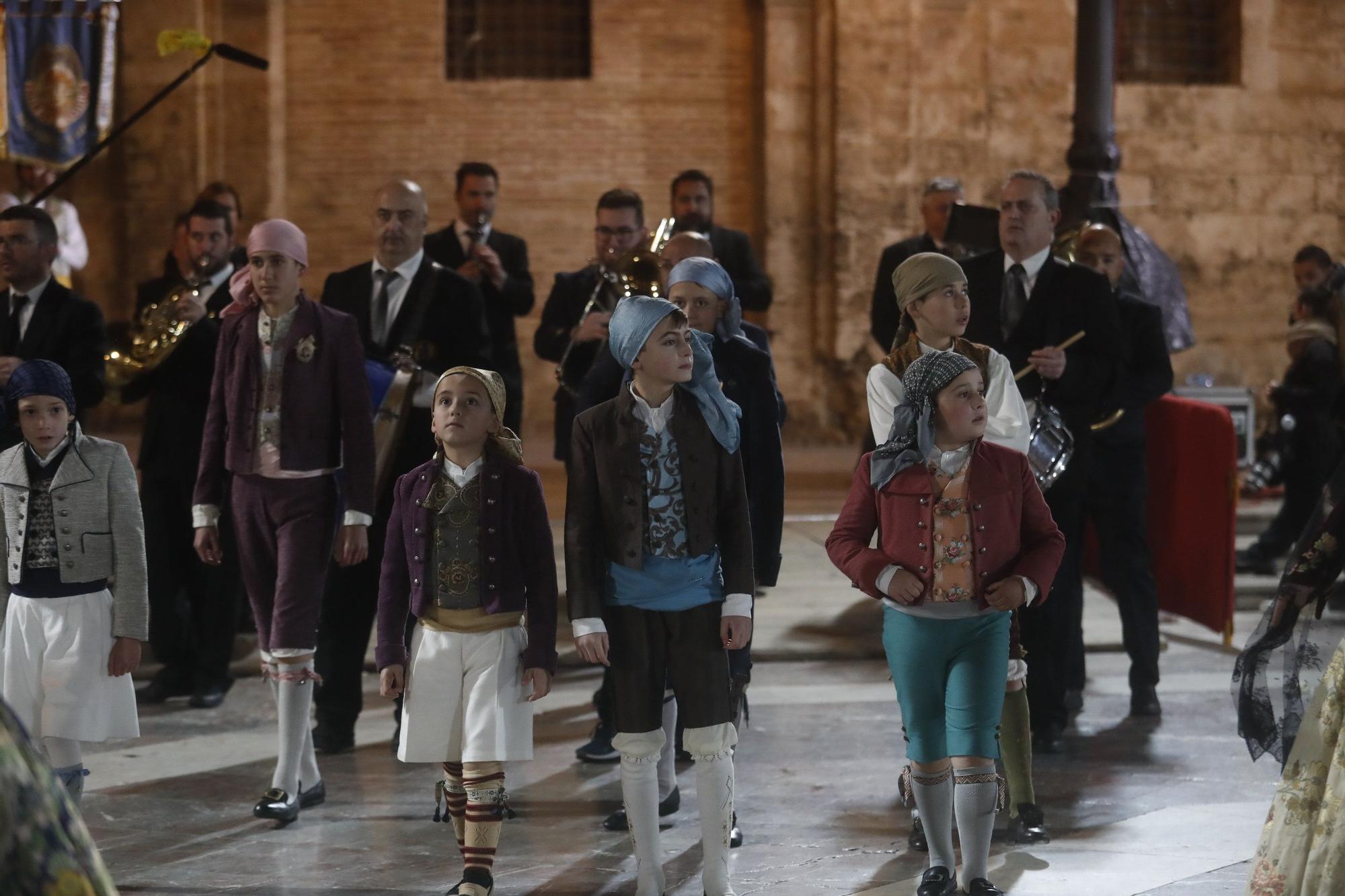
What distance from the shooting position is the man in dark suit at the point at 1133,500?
698 cm

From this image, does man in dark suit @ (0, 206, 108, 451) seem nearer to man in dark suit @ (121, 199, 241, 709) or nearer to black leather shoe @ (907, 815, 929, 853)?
man in dark suit @ (121, 199, 241, 709)

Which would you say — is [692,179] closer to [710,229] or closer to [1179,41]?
[710,229]

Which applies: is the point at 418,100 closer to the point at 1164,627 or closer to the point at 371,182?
the point at 371,182

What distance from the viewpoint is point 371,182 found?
51.5ft

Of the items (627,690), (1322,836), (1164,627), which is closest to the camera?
(1322,836)

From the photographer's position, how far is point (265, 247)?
18.7 ft

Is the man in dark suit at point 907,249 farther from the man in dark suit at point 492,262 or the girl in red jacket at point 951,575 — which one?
the girl in red jacket at point 951,575

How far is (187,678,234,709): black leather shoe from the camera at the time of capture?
24.2 ft

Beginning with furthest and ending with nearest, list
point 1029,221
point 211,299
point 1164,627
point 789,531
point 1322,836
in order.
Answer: point 789,531, point 1164,627, point 211,299, point 1029,221, point 1322,836

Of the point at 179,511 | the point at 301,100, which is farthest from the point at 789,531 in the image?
the point at 301,100

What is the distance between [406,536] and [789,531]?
644cm

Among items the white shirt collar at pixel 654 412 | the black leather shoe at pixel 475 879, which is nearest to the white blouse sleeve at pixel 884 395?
the white shirt collar at pixel 654 412

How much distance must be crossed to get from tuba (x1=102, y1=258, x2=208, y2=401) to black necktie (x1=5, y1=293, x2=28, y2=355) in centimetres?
59

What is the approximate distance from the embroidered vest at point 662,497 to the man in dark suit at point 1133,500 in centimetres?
276
